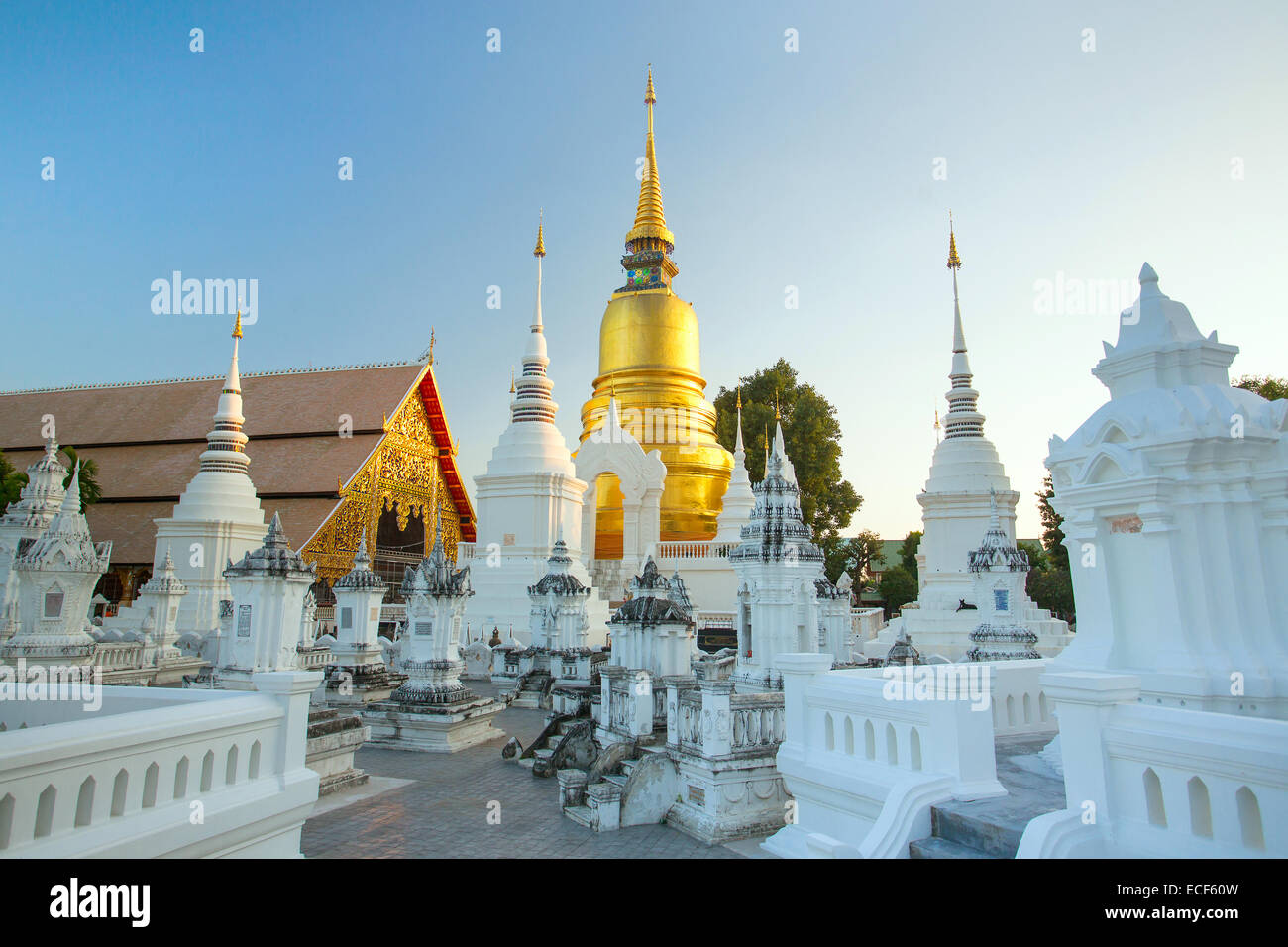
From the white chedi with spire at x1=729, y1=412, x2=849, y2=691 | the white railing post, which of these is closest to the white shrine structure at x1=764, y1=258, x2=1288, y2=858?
the white chedi with spire at x1=729, y1=412, x2=849, y2=691

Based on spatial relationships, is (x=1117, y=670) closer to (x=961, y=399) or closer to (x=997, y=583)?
(x=997, y=583)

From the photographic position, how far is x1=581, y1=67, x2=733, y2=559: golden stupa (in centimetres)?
2864

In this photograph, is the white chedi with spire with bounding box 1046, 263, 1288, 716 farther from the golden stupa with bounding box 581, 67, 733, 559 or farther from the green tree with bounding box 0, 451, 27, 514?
the green tree with bounding box 0, 451, 27, 514

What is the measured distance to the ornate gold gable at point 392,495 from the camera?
24594 millimetres

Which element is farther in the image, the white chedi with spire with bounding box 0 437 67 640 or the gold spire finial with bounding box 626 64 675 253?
the gold spire finial with bounding box 626 64 675 253

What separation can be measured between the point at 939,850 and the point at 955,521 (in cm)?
1926

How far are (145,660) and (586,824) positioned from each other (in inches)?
575

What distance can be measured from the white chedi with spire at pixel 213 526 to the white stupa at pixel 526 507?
6987 mm

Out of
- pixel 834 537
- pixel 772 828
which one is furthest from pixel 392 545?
pixel 772 828

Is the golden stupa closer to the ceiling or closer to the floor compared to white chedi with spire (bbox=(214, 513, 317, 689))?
closer to the ceiling

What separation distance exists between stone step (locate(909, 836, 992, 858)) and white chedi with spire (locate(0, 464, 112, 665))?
15564 mm

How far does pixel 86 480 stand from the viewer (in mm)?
26734

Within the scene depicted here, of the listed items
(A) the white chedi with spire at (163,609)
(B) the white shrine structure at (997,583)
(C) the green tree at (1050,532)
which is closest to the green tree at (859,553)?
(C) the green tree at (1050,532)
